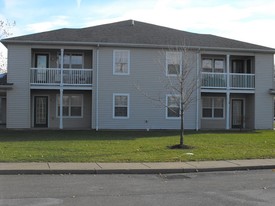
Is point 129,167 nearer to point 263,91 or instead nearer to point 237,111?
point 263,91

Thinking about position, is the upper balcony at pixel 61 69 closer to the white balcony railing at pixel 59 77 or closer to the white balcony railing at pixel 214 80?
the white balcony railing at pixel 59 77

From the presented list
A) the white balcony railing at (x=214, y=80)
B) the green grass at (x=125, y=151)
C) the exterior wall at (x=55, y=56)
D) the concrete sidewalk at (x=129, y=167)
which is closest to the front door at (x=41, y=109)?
the exterior wall at (x=55, y=56)

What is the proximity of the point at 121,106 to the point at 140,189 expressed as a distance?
18.4 metres

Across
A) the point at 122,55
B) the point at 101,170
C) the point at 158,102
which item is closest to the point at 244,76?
the point at 158,102

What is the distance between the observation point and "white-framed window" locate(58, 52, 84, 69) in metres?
28.9

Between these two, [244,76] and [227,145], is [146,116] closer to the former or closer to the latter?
[244,76]

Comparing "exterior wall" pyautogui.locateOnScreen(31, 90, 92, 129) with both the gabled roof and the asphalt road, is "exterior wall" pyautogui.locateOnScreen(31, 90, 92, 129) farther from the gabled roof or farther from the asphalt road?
the asphalt road

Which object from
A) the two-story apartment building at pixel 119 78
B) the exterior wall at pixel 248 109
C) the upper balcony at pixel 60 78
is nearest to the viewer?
the two-story apartment building at pixel 119 78

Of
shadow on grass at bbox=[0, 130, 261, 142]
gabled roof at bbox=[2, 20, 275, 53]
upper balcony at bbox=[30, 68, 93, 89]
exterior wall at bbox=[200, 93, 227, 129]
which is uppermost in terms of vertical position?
gabled roof at bbox=[2, 20, 275, 53]

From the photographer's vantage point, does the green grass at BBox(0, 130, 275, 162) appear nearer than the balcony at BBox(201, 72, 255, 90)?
Yes

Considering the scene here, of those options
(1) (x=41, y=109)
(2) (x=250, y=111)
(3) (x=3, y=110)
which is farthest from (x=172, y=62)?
(3) (x=3, y=110)

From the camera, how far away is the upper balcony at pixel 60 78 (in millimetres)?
27297

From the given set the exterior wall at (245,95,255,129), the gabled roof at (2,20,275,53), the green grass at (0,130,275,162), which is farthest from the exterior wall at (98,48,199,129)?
the green grass at (0,130,275,162)

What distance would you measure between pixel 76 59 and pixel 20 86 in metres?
4.26
